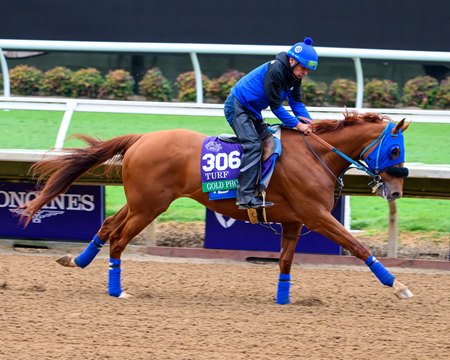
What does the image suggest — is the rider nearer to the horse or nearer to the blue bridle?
the horse

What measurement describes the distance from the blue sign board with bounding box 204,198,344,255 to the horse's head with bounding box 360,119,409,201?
5.72 ft

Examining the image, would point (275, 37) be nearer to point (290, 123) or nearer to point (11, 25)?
point (11, 25)

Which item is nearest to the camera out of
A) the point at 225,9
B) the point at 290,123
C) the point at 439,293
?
the point at 290,123

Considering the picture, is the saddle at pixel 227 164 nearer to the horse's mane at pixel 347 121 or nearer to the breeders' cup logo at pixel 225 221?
the horse's mane at pixel 347 121

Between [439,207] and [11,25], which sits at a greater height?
→ [11,25]

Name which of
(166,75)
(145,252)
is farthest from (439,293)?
(166,75)

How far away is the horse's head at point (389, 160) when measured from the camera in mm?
6344

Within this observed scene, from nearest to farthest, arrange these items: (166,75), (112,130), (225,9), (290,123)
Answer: (290,123)
(112,130)
(225,9)
(166,75)

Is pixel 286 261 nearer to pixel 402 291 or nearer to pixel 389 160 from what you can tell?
pixel 402 291

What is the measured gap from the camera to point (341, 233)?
6.35 m

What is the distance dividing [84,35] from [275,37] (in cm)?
281

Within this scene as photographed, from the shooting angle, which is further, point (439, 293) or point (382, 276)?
point (439, 293)

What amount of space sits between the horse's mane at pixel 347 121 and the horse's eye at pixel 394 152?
318 mm

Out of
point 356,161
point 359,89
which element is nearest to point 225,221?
point 356,161
